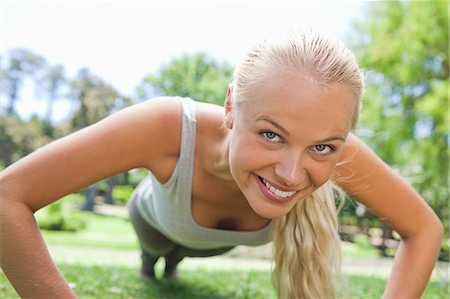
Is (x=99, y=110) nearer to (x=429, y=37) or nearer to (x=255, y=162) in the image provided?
(x=429, y=37)

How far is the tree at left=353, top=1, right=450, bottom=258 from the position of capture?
19.6 meters

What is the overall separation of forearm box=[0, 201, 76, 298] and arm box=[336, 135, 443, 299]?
143 centimetres

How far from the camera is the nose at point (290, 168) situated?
1.87 meters

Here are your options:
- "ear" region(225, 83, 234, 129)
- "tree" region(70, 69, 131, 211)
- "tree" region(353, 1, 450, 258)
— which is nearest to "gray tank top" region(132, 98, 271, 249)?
"ear" region(225, 83, 234, 129)

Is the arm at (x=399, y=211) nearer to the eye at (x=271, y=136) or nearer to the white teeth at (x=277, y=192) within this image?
the white teeth at (x=277, y=192)

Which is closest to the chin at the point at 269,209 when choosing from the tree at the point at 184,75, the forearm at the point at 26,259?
the forearm at the point at 26,259

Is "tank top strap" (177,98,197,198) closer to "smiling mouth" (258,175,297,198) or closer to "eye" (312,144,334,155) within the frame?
"smiling mouth" (258,175,297,198)

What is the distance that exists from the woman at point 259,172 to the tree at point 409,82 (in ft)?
54.1

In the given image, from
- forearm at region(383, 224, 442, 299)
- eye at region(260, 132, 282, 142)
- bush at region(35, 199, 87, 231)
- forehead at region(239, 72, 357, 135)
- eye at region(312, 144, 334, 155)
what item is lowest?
bush at region(35, 199, 87, 231)

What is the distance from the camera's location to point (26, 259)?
78.5 inches

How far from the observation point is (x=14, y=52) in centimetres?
2267

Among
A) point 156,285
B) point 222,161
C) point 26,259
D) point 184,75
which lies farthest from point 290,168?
point 184,75

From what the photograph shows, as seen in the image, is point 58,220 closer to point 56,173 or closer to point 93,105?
point 93,105

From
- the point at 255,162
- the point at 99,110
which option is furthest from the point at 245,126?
the point at 99,110
